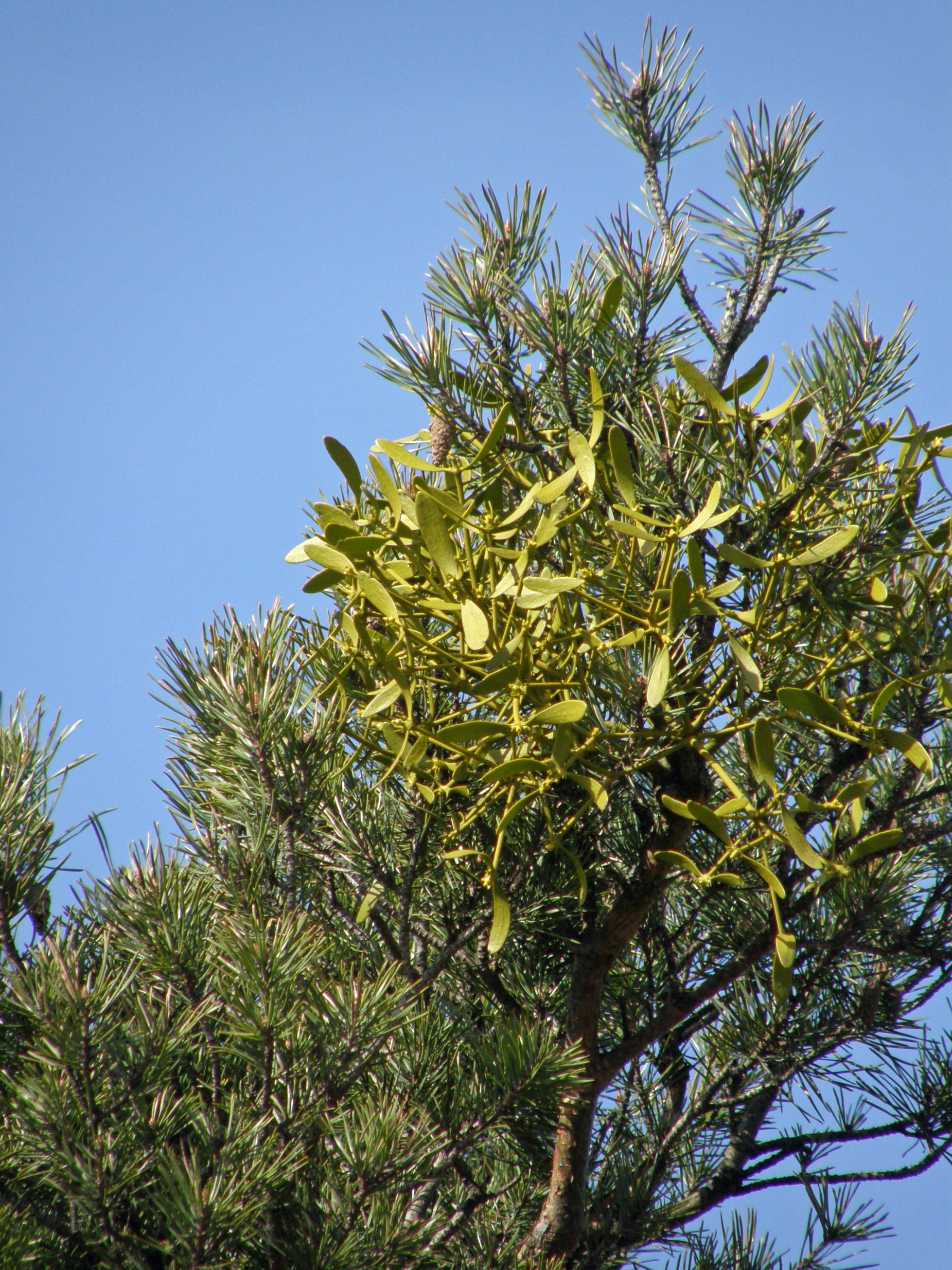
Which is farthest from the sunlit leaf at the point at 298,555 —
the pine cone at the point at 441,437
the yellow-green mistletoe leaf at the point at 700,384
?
the yellow-green mistletoe leaf at the point at 700,384

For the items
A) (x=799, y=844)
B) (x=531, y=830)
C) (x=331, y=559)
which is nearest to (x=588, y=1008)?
(x=531, y=830)

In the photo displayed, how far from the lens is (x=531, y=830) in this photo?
2.40ft

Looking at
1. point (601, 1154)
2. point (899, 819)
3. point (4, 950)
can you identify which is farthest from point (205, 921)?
point (899, 819)

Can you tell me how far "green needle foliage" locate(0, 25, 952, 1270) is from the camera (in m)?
0.52

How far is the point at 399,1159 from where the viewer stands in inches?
20.8

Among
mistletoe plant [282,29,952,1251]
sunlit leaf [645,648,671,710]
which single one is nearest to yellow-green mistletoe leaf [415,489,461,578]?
mistletoe plant [282,29,952,1251]

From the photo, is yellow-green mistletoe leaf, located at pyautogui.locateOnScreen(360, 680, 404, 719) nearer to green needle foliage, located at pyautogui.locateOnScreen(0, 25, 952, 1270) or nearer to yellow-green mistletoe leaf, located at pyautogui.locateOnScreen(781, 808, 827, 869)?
green needle foliage, located at pyautogui.locateOnScreen(0, 25, 952, 1270)

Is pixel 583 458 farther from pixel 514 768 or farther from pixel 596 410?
pixel 514 768

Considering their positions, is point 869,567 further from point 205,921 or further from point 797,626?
point 205,921

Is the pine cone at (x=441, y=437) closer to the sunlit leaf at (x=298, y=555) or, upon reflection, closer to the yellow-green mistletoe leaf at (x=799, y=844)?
the sunlit leaf at (x=298, y=555)

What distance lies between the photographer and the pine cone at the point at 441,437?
0.66m

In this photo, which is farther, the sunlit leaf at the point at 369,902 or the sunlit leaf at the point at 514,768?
the sunlit leaf at the point at 369,902

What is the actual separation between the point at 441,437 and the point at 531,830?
0.27 meters

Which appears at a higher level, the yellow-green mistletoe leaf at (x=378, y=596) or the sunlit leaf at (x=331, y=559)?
the sunlit leaf at (x=331, y=559)
